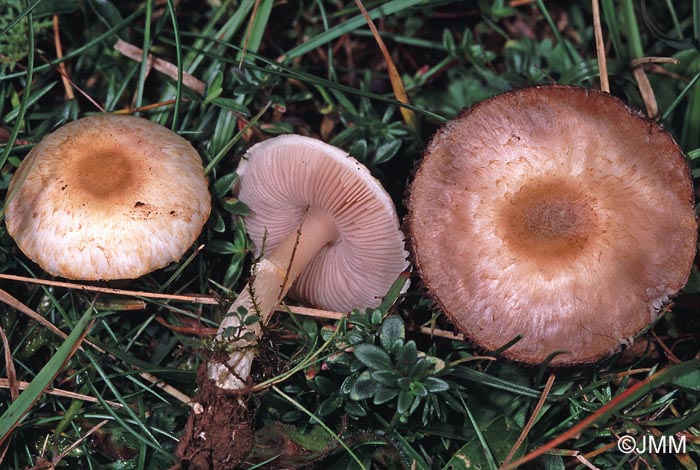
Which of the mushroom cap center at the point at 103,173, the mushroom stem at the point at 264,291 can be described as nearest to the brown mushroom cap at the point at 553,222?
the mushroom stem at the point at 264,291

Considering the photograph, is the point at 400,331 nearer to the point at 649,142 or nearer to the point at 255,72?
the point at 649,142

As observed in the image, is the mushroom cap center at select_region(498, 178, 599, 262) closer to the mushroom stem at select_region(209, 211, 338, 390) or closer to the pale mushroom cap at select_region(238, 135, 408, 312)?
the pale mushroom cap at select_region(238, 135, 408, 312)

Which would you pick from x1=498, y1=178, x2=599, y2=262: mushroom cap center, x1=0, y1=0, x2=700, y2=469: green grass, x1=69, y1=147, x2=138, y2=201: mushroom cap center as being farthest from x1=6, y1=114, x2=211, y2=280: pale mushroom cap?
x1=498, y1=178, x2=599, y2=262: mushroom cap center

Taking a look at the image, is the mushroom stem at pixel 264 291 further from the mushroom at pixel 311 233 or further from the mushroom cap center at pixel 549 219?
the mushroom cap center at pixel 549 219

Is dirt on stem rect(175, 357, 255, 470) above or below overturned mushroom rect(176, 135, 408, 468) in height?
below

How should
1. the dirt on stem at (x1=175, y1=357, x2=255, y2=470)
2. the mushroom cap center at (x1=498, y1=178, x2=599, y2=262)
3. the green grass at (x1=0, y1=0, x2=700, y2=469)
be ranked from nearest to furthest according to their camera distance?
the mushroom cap center at (x1=498, y1=178, x2=599, y2=262), the dirt on stem at (x1=175, y1=357, x2=255, y2=470), the green grass at (x1=0, y1=0, x2=700, y2=469)

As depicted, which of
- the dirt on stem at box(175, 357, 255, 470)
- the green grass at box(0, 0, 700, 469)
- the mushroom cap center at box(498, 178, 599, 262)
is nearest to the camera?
the mushroom cap center at box(498, 178, 599, 262)

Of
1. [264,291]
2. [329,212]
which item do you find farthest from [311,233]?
[264,291]

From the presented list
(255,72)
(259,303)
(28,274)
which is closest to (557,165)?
(259,303)
